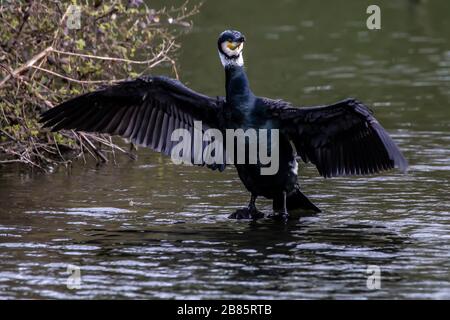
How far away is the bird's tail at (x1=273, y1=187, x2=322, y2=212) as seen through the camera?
1165cm

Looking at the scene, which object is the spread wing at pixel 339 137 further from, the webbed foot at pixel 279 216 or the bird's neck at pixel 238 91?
the webbed foot at pixel 279 216

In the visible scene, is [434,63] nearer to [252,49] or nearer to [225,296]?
[252,49]


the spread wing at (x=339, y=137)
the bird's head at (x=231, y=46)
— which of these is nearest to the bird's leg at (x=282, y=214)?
the spread wing at (x=339, y=137)

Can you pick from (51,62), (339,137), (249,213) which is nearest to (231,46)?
(339,137)

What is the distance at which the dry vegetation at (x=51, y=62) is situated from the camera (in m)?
13.3

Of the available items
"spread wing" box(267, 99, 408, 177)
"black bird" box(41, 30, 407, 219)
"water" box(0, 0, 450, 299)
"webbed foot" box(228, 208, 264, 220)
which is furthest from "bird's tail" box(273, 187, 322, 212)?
"spread wing" box(267, 99, 408, 177)

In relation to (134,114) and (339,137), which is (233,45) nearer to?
(339,137)

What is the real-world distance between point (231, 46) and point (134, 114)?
5.03ft

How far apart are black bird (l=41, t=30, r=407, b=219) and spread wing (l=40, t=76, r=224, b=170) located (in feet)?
0.03

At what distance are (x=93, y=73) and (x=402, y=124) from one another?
5.00 meters

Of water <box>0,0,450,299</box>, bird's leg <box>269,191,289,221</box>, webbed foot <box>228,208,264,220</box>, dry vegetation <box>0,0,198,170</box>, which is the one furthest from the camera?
dry vegetation <box>0,0,198,170</box>

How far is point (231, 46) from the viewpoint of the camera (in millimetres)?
11297

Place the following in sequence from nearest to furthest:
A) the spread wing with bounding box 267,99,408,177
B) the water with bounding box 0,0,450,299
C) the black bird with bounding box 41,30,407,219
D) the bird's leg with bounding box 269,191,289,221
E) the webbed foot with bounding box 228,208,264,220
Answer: the water with bounding box 0,0,450,299 → the spread wing with bounding box 267,99,408,177 → the black bird with bounding box 41,30,407,219 → the webbed foot with bounding box 228,208,264,220 → the bird's leg with bounding box 269,191,289,221

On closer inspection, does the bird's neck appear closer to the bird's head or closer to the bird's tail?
the bird's head
